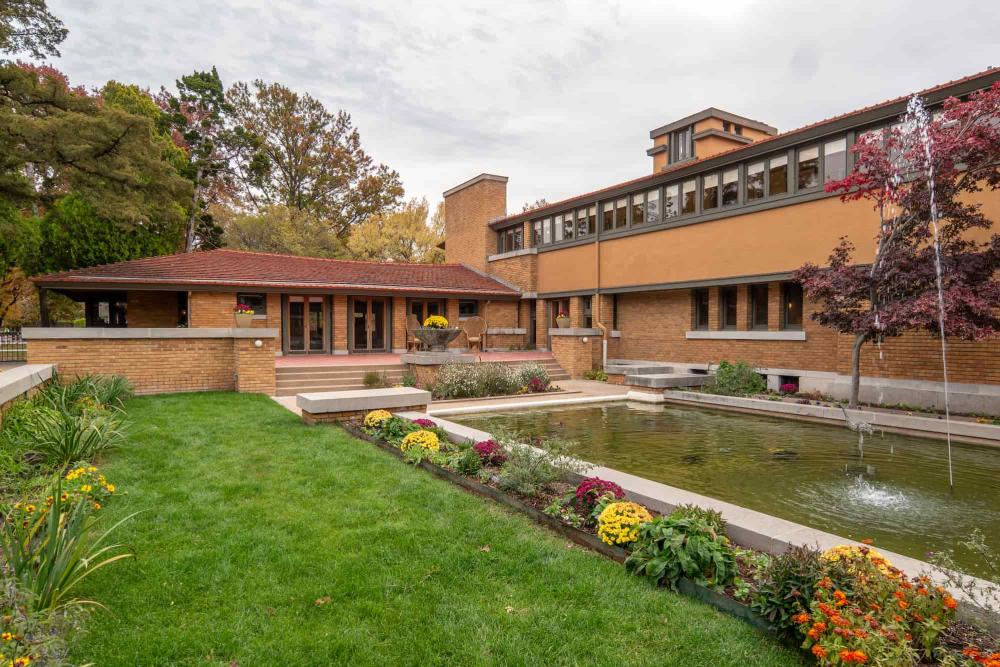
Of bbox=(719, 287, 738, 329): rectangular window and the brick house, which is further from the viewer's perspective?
bbox=(719, 287, 738, 329): rectangular window

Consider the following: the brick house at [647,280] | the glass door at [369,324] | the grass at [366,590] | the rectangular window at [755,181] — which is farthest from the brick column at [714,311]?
the grass at [366,590]

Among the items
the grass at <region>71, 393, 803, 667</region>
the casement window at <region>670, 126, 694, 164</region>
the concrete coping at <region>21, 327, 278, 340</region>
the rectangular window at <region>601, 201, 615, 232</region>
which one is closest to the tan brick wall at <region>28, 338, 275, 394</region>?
the concrete coping at <region>21, 327, 278, 340</region>

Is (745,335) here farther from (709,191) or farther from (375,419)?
(375,419)

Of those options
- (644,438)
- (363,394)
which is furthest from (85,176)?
(644,438)

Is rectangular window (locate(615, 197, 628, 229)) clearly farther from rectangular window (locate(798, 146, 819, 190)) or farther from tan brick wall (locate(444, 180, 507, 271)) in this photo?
tan brick wall (locate(444, 180, 507, 271))

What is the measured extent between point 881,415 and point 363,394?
9.79m

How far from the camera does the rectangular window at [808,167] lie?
45.0 feet

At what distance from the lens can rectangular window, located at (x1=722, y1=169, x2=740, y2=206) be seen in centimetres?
1576

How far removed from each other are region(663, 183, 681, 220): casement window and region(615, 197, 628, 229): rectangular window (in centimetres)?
178

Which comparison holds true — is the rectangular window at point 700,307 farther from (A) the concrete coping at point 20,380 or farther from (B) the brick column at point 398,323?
(A) the concrete coping at point 20,380

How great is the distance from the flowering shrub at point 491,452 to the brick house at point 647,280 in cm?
921

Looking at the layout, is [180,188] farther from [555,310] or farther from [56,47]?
[555,310]

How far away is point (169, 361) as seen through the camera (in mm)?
13492

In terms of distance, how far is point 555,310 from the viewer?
24.0 meters
